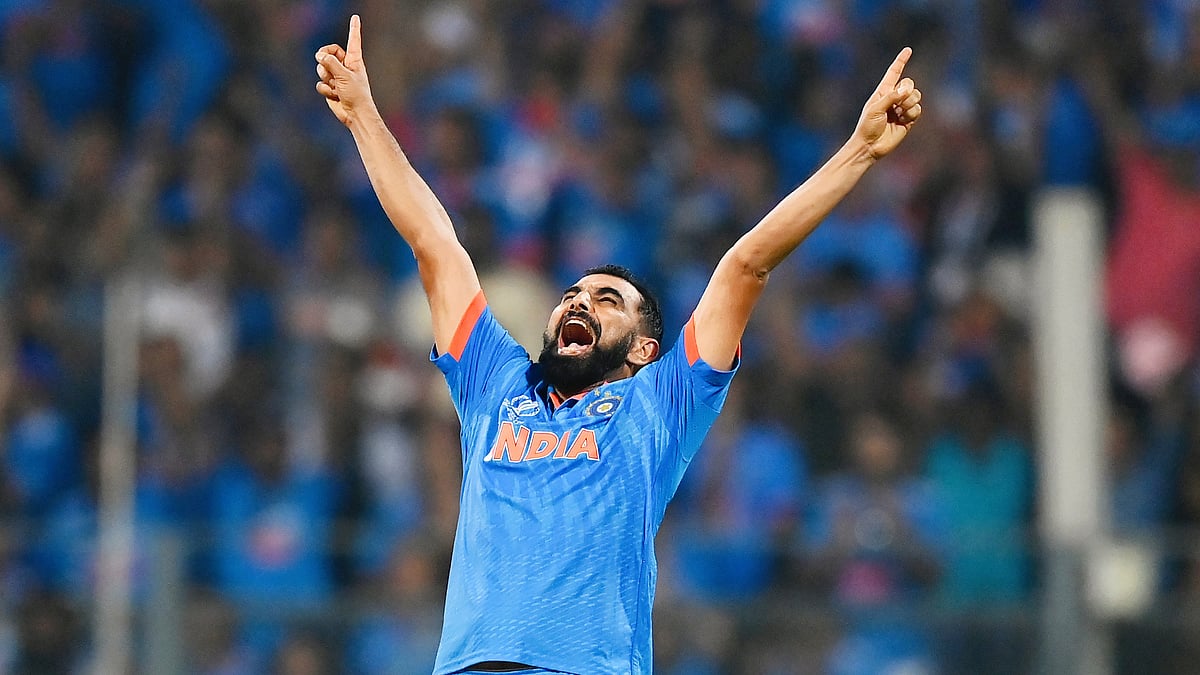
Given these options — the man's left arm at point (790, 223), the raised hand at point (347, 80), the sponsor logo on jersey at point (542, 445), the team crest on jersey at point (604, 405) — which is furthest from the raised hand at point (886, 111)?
the raised hand at point (347, 80)

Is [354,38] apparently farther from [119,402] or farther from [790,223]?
[119,402]

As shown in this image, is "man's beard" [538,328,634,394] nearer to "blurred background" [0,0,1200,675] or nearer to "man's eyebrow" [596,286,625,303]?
"man's eyebrow" [596,286,625,303]

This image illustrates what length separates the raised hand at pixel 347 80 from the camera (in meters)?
5.67

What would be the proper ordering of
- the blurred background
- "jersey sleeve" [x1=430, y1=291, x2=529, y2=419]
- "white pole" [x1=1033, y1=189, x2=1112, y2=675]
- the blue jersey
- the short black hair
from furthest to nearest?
1. "white pole" [x1=1033, y1=189, x2=1112, y2=675]
2. the blurred background
3. the short black hair
4. "jersey sleeve" [x1=430, y1=291, x2=529, y2=419]
5. the blue jersey

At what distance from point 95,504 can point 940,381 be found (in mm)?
4196

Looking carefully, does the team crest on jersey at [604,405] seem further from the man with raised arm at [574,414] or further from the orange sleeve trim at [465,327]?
the orange sleeve trim at [465,327]

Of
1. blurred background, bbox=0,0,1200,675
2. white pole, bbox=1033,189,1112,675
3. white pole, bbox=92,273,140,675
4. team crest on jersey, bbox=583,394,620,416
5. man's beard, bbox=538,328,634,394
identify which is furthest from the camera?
white pole, bbox=92,273,140,675

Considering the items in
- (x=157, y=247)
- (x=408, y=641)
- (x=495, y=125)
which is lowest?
(x=408, y=641)

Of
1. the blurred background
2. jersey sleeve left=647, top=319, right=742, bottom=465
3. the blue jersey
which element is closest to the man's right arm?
the blue jersey

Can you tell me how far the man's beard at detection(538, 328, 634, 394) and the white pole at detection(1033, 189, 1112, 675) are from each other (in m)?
3.90

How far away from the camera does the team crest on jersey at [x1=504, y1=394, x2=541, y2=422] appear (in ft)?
17.4

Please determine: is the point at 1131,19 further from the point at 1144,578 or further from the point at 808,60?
the point at 1144,578

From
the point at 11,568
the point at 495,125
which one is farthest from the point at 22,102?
the point at 11,568

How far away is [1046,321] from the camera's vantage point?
9.09 meters
